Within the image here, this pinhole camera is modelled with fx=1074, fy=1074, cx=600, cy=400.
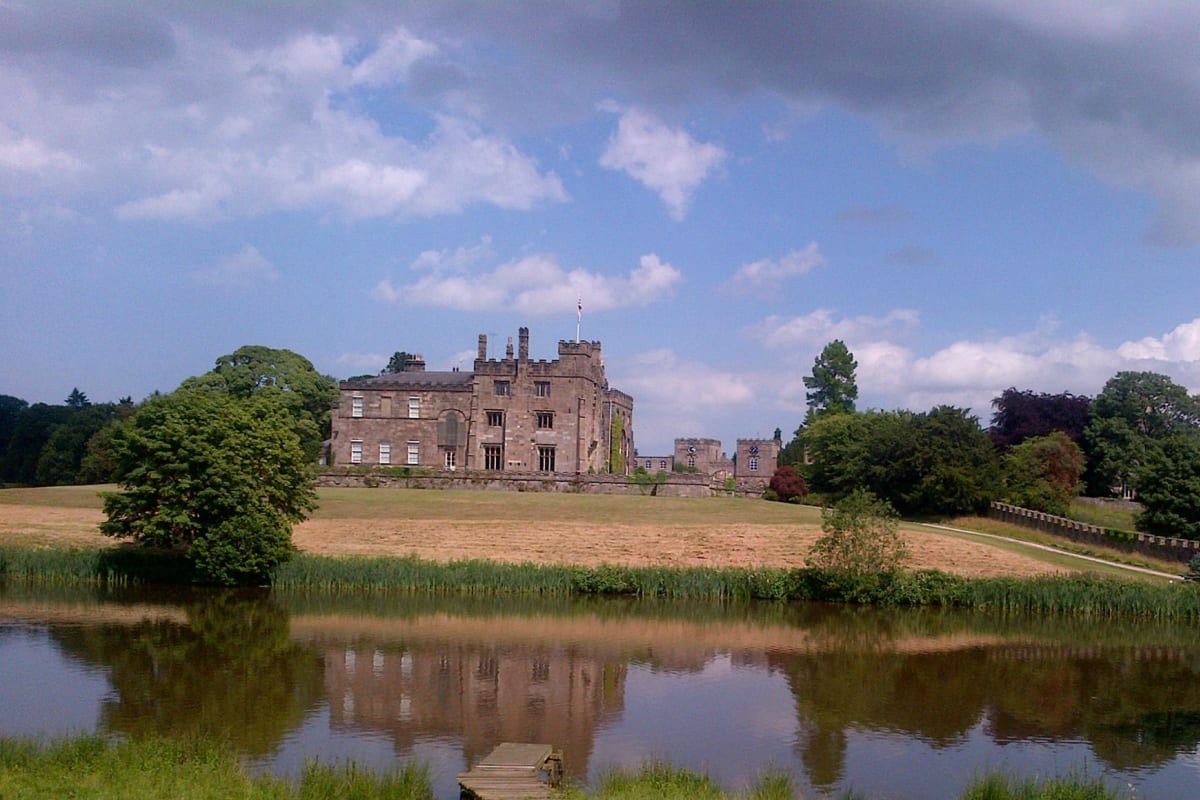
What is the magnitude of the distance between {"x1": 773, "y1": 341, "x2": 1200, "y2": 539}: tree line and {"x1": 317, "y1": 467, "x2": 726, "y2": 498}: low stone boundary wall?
924cm

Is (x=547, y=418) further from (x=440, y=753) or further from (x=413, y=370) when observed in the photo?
(x=440, y=753)

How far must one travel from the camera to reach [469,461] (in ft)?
202

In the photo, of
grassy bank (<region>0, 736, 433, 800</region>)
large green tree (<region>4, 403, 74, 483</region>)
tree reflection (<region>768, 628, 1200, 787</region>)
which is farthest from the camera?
large green tree (<region>4, 403, 74, 483</region>)

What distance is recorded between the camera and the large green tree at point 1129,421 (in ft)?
208

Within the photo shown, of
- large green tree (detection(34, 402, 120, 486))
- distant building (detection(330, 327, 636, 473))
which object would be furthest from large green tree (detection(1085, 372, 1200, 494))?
large green tree (detection(34, 402, 120, 486))

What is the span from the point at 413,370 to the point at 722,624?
4295cm

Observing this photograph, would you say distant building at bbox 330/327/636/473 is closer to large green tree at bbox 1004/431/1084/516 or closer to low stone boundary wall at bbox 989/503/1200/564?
large green tree at bbox 1004/431/1084/516

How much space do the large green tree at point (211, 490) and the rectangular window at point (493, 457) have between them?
25159 millimetres

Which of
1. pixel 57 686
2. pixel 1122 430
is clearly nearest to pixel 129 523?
pixel 57 686

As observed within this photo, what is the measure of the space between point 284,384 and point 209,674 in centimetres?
4780

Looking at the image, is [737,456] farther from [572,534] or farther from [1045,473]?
[572,534]

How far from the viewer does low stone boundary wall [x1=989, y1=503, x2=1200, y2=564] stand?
39750mm

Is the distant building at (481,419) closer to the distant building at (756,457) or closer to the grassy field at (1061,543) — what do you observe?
the grassy field at (1061,543)

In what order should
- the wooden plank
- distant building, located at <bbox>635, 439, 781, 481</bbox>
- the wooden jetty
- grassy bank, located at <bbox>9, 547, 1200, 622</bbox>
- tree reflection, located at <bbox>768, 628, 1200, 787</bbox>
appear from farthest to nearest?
1. distant building, located at <bbox>635, 439, 781, 481</bbox>
2. grassy bank, located at <bbox>9, 547, 1200, 622</bbox>
3. tree reflection, located at <bbox>768, 628, 1200, 787</bbox>
4. the wooden plank
5. the wooden jetty
